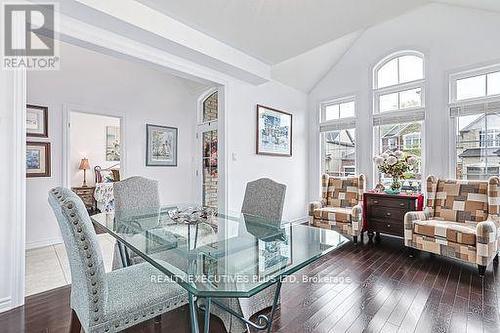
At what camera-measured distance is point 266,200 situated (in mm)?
2566

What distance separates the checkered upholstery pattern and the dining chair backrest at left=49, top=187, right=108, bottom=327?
332cm

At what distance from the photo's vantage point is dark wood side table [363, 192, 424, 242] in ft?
11.9

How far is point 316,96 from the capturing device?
5.22 m

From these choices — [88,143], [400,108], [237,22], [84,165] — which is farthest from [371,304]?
[88,143]

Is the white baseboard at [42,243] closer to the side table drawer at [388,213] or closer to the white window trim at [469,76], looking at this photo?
the side table drawer at [388,213]

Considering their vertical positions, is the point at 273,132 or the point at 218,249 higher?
the point at 273,132

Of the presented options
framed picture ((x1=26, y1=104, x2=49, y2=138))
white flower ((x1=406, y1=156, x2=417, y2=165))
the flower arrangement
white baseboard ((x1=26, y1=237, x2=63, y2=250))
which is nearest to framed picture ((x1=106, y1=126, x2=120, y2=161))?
framed picture ((x1=26, y1=104, x2=49, y2=138))

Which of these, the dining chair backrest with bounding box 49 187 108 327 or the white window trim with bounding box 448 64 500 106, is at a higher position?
the white window trim with bounding box 448 64 500 106

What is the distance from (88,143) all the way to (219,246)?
270 inches

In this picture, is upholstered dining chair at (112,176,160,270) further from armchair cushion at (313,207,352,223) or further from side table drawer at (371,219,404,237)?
side table drawer at (371,219,404,237)

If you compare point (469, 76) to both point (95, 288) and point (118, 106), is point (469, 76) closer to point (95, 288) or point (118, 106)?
point (95, 288)

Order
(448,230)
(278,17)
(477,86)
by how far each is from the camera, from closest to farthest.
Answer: (278,17)
(448,230)
(477,86)

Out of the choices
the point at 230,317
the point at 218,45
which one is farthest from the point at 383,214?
the point at 218,45

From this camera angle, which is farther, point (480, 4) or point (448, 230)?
point (480, 4)
